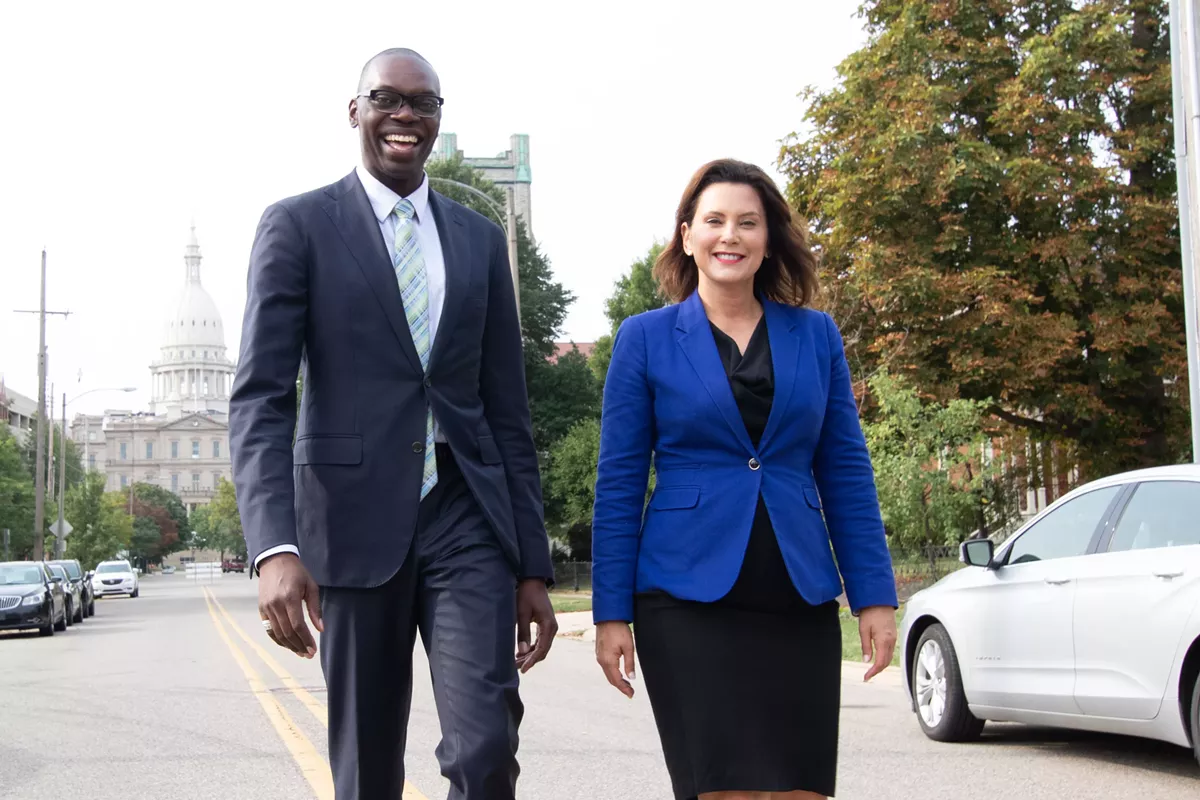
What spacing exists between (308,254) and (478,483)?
0.74m

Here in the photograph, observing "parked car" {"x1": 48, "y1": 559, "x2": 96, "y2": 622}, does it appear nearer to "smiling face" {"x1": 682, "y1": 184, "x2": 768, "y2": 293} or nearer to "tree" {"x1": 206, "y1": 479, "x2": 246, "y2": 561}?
"smiling face" {"x1": 682, "y1": 184, "x2": 768, "y2": 293}

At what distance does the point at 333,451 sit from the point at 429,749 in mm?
5550

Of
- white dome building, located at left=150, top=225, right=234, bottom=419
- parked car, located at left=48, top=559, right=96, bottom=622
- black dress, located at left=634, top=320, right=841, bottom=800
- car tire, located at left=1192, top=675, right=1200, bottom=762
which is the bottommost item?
parked car, located at left=48, top=559, right=96, bottom=622

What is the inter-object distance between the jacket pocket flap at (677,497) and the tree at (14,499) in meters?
59.6

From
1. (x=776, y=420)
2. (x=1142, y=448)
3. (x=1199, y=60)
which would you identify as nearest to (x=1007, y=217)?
(x=1142, y=448)

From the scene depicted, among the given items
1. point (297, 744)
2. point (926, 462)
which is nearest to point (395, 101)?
point (297, 744)

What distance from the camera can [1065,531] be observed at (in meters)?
8.53

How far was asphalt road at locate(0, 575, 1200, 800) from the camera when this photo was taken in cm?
761

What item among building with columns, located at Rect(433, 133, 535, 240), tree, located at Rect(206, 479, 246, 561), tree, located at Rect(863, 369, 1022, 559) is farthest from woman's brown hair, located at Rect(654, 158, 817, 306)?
tree, located at Rect(206, 479, 246, 561)

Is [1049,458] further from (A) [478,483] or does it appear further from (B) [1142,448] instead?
(A) [478,483]

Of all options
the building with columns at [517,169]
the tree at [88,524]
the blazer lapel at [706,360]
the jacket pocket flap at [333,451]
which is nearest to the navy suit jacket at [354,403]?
the jacket pocket flap at [333,451]

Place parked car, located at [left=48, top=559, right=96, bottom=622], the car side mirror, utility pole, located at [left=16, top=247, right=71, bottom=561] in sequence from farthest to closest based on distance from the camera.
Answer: utility pole, located at [left=16, top=247, right=71, bottom=561], parked car, located at [left=48, top=559, right=96, bottom=622], the car side mirror

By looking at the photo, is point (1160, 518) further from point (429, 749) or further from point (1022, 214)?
point (1022, 214)

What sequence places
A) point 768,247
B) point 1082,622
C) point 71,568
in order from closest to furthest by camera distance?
point 768,247, point 1082,622, point 71,568
